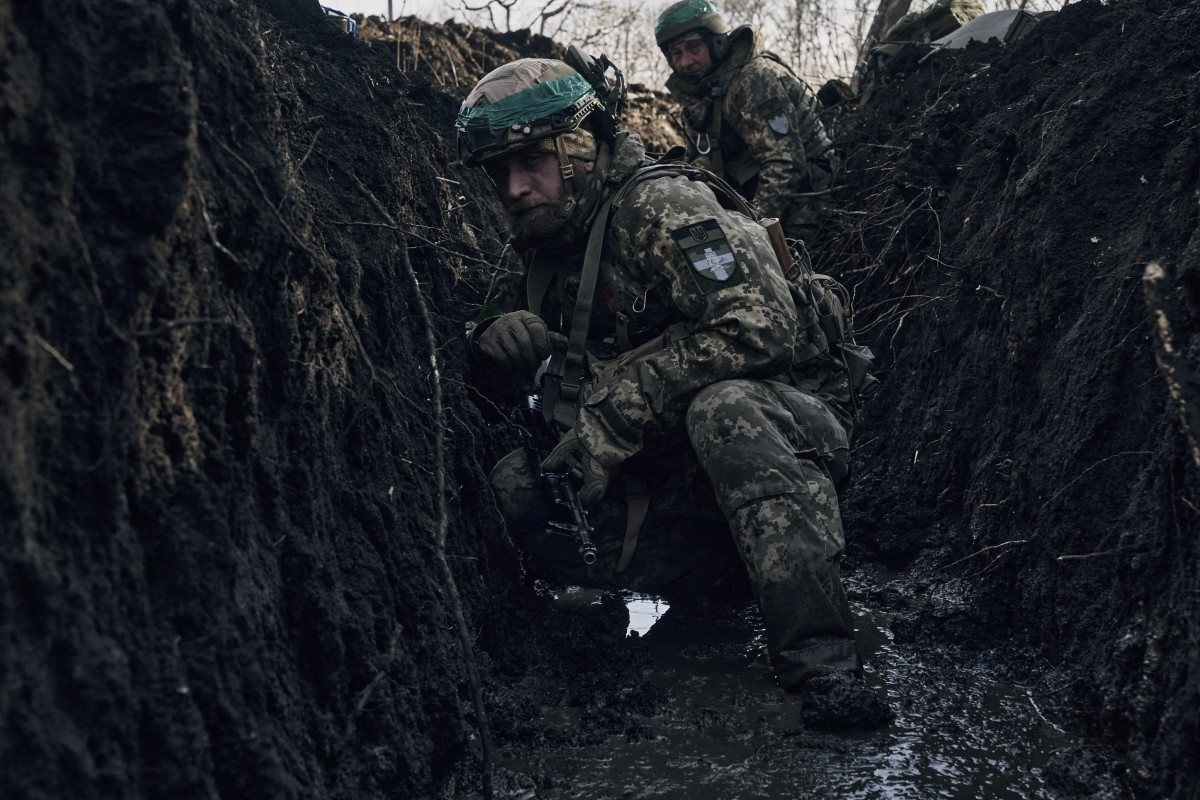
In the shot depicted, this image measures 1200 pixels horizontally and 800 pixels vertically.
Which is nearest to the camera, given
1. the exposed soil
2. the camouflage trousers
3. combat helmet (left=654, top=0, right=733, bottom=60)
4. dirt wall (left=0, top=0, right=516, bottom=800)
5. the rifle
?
dirt wall (left=0, top=0, right=516, bottom=800)

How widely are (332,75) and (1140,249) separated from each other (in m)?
3.05

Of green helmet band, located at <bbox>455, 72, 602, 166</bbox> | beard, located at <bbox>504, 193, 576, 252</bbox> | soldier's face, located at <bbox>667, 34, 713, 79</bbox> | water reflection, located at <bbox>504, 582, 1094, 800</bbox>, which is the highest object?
soldier's face, located at <bbox>667, 34, 713, 79</bbox>

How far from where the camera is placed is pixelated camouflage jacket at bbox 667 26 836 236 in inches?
288

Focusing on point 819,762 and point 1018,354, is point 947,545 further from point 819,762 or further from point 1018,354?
point 819,762

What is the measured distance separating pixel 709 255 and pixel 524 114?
85 centimetres

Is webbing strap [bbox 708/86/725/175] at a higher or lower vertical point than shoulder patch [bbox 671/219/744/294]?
higher

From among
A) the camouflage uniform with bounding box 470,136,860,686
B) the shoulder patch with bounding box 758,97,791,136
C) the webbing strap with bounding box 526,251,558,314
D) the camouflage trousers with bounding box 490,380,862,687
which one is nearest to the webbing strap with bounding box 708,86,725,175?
the shoulder patch with bounding box 758,97,791,136

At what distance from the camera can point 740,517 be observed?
3639 millimetres

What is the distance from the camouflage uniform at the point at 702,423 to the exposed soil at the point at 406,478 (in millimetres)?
202

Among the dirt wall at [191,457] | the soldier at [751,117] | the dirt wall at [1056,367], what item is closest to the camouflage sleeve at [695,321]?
the dirt wall at [191,457]

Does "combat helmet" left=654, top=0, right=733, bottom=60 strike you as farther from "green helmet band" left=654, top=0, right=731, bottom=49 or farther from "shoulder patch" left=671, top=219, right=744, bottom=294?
"shoulder patch" left=671, top=219, right=744, bottom=294

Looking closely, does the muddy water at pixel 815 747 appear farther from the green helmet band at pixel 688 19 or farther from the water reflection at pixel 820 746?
the green helmet band at pixel 688 19

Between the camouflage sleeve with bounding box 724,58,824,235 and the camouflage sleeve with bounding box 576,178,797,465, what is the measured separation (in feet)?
11.3

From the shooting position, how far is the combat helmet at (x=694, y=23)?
7.54m
